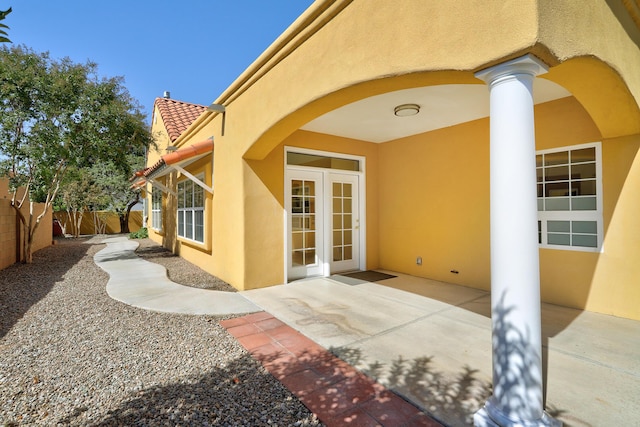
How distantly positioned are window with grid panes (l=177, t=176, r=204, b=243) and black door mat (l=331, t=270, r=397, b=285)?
14.4 feet

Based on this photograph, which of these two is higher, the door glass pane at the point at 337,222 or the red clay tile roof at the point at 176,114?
the red clay tile roof at the point at 176,114

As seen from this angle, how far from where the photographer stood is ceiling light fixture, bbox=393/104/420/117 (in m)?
5.67

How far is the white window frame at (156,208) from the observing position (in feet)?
48.8

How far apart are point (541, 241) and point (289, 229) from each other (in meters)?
5.13

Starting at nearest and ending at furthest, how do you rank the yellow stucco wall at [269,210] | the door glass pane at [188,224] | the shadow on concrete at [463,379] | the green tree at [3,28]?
the green tree at [3,28] < the shadow on concrete at [463,379] < the yellow stucco wall at [269,210] < the door glass pane at [188,224]

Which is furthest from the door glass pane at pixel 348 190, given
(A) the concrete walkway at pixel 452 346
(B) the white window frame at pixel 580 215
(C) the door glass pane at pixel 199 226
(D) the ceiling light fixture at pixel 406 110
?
(C) the door glass pane at pixel 199 226

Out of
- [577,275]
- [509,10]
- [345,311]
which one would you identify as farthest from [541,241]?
[509,10]

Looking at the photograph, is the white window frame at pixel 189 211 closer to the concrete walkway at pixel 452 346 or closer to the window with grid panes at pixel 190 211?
the window with grid panes at pixel 190 211

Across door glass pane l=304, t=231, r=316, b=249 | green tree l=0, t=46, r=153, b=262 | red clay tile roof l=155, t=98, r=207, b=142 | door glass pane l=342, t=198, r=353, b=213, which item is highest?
red clay tile roof l=155, t=98, r=207, b=142

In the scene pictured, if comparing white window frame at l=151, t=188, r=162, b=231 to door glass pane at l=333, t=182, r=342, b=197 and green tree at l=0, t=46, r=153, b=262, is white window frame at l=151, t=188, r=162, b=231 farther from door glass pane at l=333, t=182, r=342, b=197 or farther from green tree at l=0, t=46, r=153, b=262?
door glass pane at l=333, t=182, r=342, b=197

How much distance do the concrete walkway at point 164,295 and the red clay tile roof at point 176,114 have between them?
19.2 ft

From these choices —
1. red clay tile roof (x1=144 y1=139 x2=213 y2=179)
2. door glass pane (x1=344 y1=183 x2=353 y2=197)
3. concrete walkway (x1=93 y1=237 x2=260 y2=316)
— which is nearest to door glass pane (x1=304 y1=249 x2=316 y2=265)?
door glass pane (x1=344 y1=183 x2=353 y2=197)

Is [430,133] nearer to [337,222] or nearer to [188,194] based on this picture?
[337,222]

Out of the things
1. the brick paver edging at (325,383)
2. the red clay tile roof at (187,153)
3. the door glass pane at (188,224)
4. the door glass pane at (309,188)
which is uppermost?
the red clay tile roof at (187,153)
